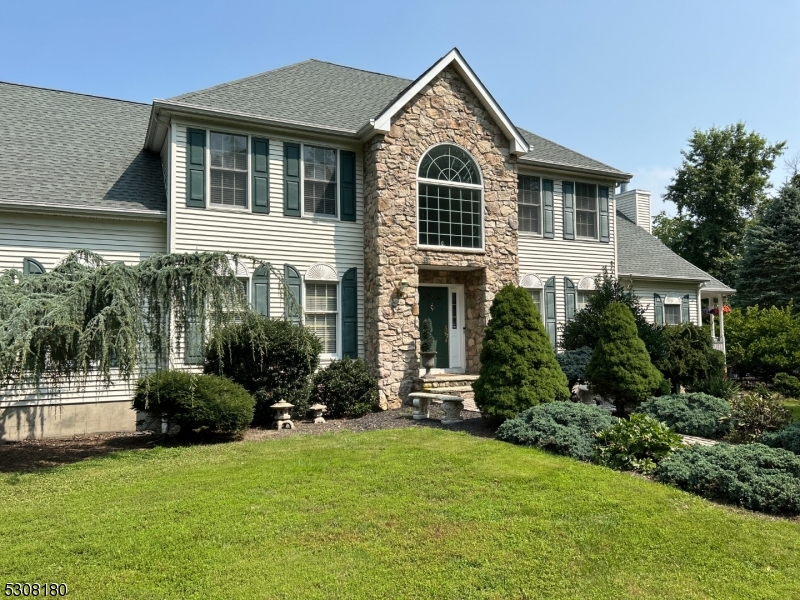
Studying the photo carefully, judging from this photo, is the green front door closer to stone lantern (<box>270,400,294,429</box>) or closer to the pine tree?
stone lantern (<box>270,400,294,429</box>)

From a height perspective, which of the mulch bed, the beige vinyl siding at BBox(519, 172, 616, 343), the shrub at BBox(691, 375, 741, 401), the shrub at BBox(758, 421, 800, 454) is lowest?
the mulch bed

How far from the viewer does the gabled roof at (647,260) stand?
16891 millimetres

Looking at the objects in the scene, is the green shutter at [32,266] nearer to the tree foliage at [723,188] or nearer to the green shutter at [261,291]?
the green shutter at [261,291]

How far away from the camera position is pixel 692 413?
30.6 ft

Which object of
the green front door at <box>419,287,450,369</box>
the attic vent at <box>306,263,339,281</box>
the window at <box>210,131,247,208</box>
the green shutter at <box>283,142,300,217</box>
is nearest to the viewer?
the window at <box>210,131,247,208</box>

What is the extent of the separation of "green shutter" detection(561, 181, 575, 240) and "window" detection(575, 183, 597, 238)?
0.15 m

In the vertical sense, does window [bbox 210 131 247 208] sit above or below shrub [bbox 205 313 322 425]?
above

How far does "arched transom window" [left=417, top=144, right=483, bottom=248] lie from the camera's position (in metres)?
12.8

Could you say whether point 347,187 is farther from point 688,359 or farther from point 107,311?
point 688,359

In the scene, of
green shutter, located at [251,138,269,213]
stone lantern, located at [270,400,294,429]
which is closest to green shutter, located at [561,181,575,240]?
green shutter, located at [251,138,269,213]

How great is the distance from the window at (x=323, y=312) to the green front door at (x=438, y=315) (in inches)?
90.0

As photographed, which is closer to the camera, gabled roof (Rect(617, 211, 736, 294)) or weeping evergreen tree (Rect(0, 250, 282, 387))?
weeping evergreen tree (Rect(0, 250, 282, 387))

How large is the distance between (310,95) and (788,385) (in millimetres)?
14089

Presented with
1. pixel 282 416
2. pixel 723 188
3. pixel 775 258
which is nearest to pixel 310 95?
pixel 282 416
